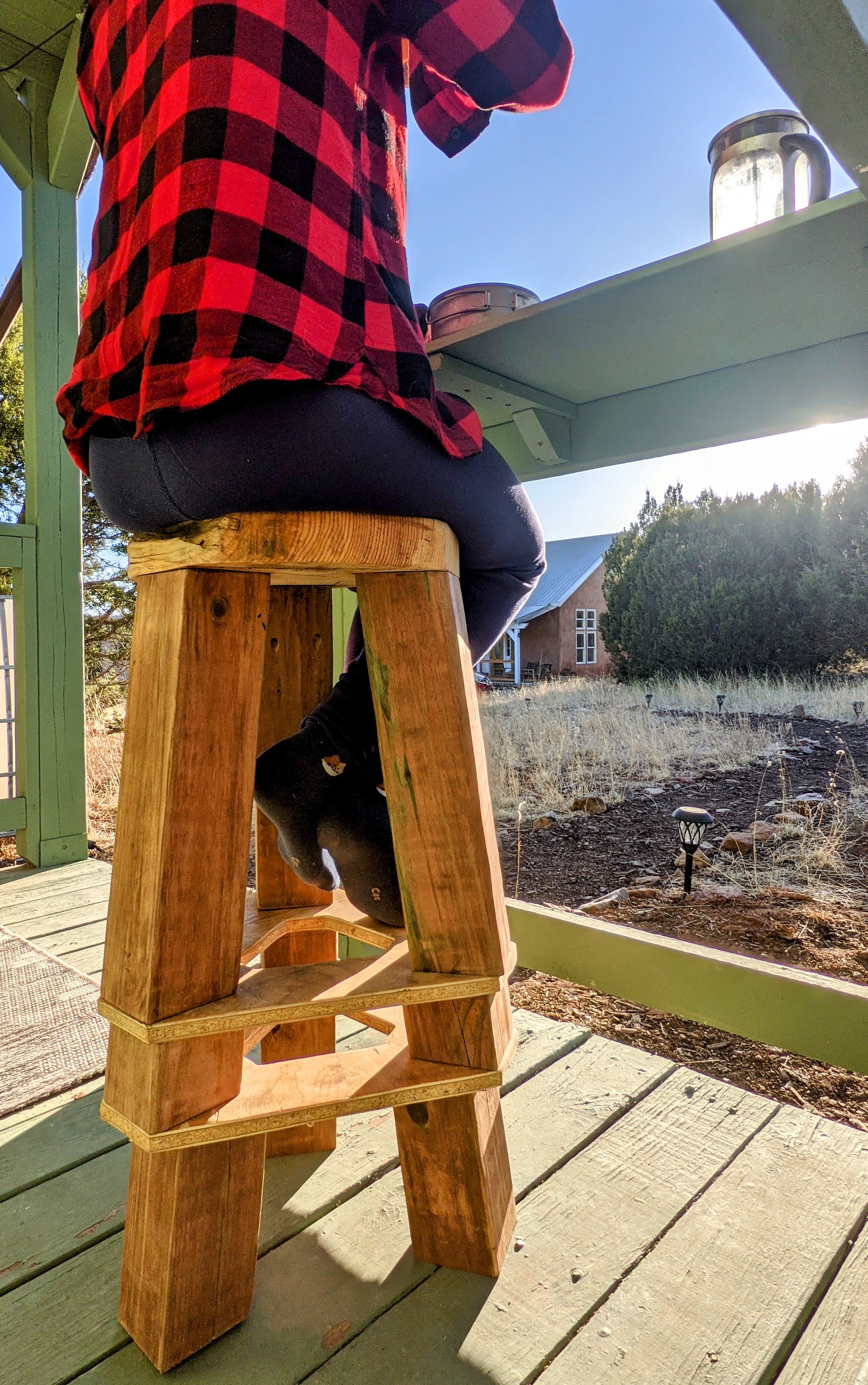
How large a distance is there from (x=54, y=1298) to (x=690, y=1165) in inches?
28.2

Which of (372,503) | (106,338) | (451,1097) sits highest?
(106,338)

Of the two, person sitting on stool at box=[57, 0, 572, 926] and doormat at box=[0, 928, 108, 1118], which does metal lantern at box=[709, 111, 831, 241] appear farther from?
doormat at box=[0, 928, 108, 1118]

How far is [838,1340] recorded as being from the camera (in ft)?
2.18

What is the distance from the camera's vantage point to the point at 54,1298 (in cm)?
72

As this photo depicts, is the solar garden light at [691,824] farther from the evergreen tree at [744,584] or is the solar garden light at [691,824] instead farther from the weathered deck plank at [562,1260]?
the evergreen tree at [744,584]

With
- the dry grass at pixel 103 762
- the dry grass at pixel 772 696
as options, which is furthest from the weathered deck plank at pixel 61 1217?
the dry grass at pixel 772 696

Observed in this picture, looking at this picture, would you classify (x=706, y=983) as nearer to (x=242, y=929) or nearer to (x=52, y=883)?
(x=242, y=929)

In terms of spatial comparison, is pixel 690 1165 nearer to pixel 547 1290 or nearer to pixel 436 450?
A: pixel 547 1290

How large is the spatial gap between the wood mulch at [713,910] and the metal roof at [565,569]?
61.1 inches

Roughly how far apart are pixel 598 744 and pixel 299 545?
3.64 meters

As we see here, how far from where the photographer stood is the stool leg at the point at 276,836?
2.99 ft

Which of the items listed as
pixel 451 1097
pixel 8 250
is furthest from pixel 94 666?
pixel 451 1097

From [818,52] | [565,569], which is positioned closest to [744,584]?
[565,569]

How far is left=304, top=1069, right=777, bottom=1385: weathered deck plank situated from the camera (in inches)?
25.2
